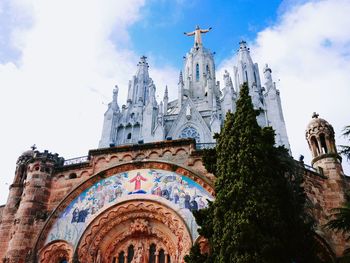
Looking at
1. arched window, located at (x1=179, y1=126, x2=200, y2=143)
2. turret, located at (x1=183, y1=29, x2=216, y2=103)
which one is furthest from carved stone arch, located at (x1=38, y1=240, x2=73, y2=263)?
turret, located at (x1=183, y1=29, x2=216, y2=103)

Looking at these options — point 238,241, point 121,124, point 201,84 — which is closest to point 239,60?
point 201,84

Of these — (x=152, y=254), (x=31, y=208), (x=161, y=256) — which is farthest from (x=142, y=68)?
(x=161, y=256)

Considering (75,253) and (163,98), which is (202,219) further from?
(163,98)

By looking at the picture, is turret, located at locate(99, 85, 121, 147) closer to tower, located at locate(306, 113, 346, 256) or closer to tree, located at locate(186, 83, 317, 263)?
tower, located at locate(306, 113, 346, 256)

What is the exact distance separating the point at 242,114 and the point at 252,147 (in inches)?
65.5

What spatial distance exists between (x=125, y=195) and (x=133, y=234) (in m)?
1.50

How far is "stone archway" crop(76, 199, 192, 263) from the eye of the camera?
14.6 m

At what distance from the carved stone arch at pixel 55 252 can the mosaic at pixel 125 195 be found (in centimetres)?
19

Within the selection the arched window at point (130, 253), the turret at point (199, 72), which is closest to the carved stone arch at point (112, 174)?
the arched window at point (130, 253)

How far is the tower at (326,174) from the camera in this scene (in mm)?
14682

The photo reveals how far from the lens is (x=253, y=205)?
10.7m

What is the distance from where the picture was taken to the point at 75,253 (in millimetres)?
14234

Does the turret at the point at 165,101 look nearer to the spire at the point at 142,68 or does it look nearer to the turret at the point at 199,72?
the turret at the point at 199,72

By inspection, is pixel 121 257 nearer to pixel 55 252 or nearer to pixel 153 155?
pixel 55 252
